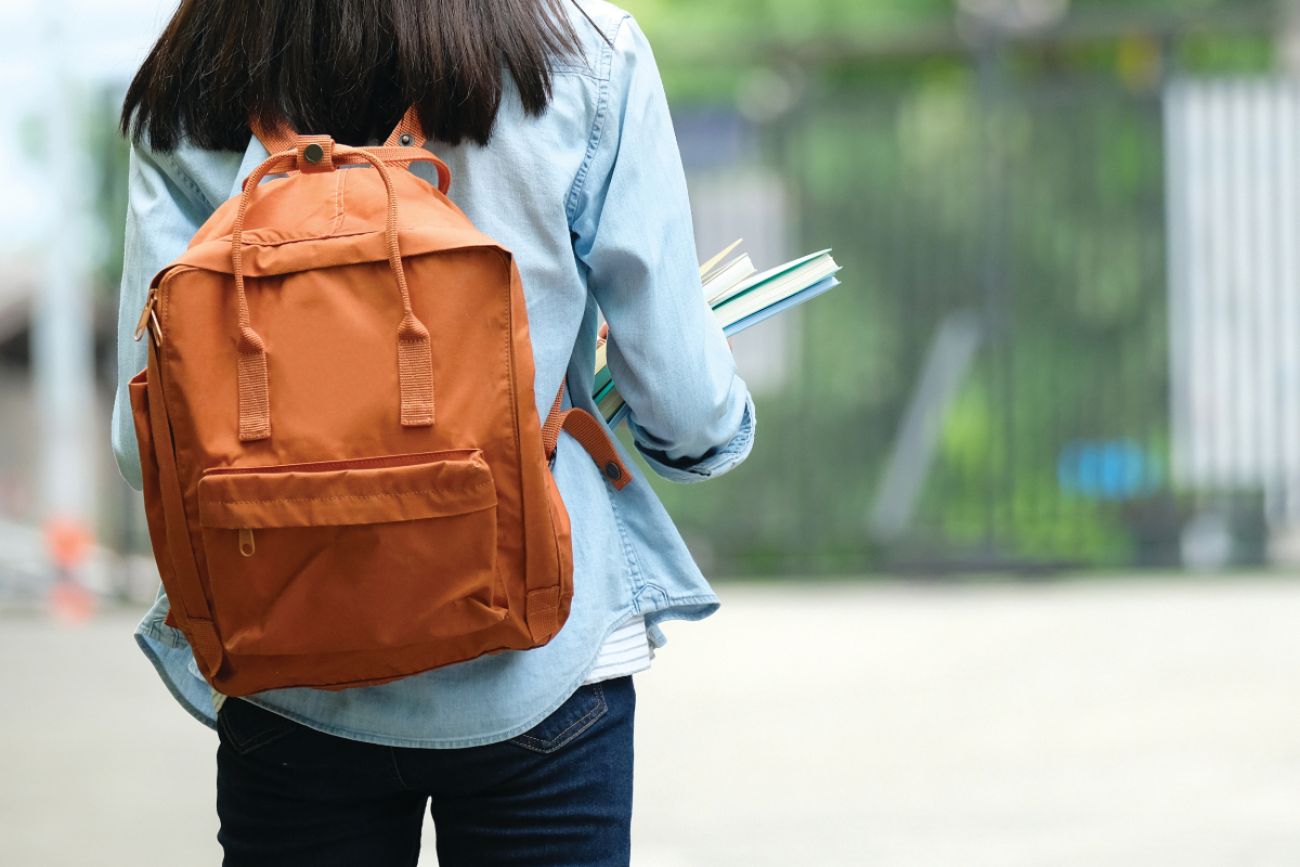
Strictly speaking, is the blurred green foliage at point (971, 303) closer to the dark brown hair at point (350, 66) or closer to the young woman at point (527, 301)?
the young woman at point (527, 301)

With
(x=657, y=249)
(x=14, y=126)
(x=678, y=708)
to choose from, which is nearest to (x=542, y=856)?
(x=657, y=249)

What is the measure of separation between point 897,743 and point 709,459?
3.45m

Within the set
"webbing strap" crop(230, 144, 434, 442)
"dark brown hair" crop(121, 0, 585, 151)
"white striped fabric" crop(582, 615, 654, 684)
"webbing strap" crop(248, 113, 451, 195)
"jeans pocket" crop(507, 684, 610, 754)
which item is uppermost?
"dark brown hair" crop(121, 0, 585, 151)

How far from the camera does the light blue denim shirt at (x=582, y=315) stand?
62.0 inches

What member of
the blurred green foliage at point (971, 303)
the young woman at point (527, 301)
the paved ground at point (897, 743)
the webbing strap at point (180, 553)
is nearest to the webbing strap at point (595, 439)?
the young woman at point (527, 301)

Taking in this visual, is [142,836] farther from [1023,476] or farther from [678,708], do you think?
[1023,476]

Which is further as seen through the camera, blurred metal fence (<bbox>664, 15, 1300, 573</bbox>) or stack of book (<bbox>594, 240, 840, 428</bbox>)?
blurred metal fence (<bbox>664, 15, 1300, 573</bbox>)

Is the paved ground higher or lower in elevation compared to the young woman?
lower

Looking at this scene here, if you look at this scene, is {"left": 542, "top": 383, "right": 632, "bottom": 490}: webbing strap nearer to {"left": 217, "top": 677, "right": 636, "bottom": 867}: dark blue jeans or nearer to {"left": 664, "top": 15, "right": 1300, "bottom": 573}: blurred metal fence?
{"left": 217, "top": 677, "right": 636, "bottom": 867}: dark blue jeans

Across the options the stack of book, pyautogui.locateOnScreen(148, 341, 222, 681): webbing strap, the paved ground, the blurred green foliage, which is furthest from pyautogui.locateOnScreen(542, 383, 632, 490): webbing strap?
the blurred green foliage

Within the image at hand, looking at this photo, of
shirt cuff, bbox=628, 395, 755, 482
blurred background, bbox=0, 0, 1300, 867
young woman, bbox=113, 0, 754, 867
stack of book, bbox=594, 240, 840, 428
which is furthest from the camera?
blurred background, bbox=0, 0, 1300, 867

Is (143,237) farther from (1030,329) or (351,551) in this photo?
(1030,329)

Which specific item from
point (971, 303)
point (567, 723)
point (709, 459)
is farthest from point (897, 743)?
point (971, 303)

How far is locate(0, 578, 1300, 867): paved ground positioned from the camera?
4027 mm
